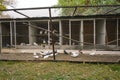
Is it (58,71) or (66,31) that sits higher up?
(66,31)

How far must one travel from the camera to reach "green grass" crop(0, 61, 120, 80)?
6.35 m

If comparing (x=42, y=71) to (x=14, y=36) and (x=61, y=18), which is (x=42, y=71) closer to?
(x=61, y=18)

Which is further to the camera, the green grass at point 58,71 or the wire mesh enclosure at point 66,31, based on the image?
the wire mesh enclosure at point 66,31

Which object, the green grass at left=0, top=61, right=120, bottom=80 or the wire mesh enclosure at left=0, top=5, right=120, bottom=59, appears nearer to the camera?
the green grass at left=0, top=61, right=120, bottom=80

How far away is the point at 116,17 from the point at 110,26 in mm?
1033

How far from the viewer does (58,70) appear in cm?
723

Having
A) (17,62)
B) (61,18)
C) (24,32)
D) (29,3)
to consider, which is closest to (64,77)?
(17,62)

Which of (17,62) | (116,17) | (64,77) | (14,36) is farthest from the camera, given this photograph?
(14,36)

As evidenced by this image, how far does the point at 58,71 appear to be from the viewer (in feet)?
23.3

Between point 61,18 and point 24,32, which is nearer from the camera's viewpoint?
point 61,18

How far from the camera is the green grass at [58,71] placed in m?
6.35

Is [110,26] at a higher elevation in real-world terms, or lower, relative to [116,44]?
higher

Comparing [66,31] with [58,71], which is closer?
[58,71]

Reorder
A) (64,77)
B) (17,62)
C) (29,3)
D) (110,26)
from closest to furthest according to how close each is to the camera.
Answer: (64,77)
(17,62)
(110,26)
(29,3)
